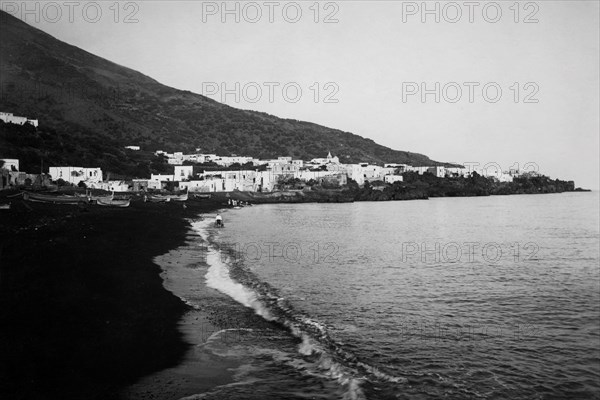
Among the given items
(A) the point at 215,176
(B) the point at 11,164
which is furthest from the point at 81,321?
(A) the point at 215,176

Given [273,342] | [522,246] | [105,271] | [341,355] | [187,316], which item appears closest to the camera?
[341,355]

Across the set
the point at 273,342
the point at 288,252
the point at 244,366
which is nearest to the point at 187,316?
the point at 273,342

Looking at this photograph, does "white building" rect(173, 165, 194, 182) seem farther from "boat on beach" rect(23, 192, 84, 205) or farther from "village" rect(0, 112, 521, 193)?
"boat on beach" rect(23, 192, 84, 205)

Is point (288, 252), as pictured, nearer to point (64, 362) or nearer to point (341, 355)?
point (341, 355)

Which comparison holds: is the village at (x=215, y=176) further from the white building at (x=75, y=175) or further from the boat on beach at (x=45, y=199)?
the boat on beach at (x=45, y=199)

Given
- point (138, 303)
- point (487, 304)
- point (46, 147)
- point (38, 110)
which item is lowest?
point (487, 304)

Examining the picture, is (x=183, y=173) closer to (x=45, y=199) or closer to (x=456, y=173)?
(x=45, y=199)
